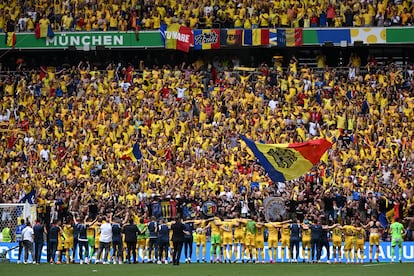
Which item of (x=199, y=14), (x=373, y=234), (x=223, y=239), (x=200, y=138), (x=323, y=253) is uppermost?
(x=199, y=14)

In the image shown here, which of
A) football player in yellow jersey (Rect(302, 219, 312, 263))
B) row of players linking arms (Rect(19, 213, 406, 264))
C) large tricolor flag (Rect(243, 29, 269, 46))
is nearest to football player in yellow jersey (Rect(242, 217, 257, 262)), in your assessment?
row of players linking arms (Rect(19, 213, 406, 264))

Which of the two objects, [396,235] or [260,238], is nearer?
[396,235]

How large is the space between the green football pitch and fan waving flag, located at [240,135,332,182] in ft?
9.19

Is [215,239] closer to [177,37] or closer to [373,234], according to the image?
[373,234]

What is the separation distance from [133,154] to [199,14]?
30.0ft

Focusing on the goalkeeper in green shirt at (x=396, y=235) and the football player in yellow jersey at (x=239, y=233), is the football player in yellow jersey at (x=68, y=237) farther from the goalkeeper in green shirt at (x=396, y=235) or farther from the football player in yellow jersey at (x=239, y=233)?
the goalkeeper in green shirt at (x=396, y=235)

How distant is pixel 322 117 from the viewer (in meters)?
40.5

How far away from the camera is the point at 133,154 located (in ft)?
130

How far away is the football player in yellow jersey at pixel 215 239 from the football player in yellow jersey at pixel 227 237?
0.57 ft

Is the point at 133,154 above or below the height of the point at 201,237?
above

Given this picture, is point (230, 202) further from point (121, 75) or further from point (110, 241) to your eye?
point (121, 75)

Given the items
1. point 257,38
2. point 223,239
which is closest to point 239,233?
point 223,239

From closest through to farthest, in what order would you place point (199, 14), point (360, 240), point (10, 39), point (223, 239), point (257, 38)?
1. point (360, 240)
2. point (223, 239)
3. point (257, 38)
4. point (199, 14)
5. point (10, 39)

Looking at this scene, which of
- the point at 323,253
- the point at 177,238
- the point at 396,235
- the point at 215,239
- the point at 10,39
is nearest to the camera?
the point at 177,238
